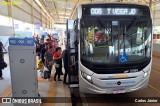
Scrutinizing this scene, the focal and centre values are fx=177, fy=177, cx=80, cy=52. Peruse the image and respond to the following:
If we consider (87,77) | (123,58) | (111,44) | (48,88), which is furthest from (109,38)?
(48,88)

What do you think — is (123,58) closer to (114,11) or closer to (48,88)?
(114,11)

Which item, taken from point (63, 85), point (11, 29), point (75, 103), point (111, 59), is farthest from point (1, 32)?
point (111, 59)

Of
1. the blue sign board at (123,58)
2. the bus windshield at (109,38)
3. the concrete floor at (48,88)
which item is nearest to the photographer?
the bus windshield at (109,38)

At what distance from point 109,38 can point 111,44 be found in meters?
0.19

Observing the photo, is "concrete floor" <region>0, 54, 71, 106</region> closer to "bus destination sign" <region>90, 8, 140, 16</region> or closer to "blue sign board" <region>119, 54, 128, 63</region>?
"blue sign board" <region>119, 54, 128, 63</region>

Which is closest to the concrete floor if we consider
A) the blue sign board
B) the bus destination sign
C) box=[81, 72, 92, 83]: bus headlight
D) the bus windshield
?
box=[81, 72, 92, 83]: bus headlight

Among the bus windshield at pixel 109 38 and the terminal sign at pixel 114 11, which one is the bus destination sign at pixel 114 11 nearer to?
the terminal sign at pixel 114 11

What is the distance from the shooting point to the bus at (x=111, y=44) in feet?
17.1

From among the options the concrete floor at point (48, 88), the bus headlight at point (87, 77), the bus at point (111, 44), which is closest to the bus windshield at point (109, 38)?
the bus at point (111, 44)

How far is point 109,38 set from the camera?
5.27 meters

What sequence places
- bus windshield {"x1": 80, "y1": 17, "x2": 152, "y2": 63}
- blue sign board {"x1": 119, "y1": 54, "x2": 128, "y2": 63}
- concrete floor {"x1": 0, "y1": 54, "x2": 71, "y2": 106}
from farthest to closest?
concrete floor {"x1": 0, "y1": 54, "x2": 71, "y2": 106} < blue sign board {"x1": 119, "y1": 54, "x2": 128, "y2": 63} < bus windshield {"x1": 80, "y1": 17, "x2": 152, "y2": 63}

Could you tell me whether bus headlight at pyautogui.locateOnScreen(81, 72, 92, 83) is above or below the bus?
below

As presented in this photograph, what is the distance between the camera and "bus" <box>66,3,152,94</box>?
5.21 metres

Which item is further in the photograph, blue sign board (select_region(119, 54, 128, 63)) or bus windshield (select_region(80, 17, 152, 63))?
blue sign board (select_region(119, 54, 128, 63))
